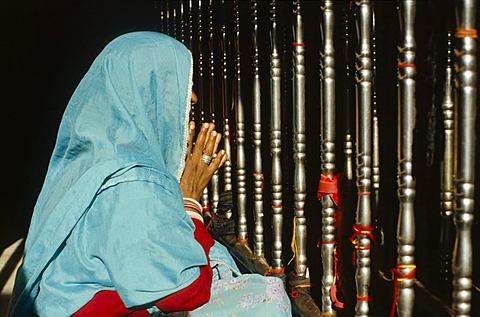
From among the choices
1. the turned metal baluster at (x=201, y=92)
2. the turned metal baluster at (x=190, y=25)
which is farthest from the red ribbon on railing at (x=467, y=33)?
the turned metal baluster at (x=190, y=25)

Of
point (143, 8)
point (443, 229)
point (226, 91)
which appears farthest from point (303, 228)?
point (143, 8)

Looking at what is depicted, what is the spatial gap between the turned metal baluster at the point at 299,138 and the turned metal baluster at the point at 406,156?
79cm

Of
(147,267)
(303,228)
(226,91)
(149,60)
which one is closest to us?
(147,267)

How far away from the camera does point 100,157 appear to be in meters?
2.25

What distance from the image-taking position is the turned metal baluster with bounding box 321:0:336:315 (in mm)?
2389

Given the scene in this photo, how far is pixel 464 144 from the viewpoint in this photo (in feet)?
5.60

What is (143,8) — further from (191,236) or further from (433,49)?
(191,236)

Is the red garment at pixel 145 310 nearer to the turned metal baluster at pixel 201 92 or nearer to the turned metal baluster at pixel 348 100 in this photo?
the turned metal baluster at pixel 348 100

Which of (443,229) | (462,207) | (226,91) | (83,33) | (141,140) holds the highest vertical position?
(83,33)

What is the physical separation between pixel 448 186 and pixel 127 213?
51.6 inches

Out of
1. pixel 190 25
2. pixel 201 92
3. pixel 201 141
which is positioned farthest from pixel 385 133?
pixel 190 25

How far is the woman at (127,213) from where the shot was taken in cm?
211

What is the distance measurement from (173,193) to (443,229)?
4.33 feet

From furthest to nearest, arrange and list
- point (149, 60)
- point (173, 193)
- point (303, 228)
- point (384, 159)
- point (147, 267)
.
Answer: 1. point (384, 159)
2. point (303, 228)
3. point (149, 60)
4. point (173, 193)
5. point (147, 267)
